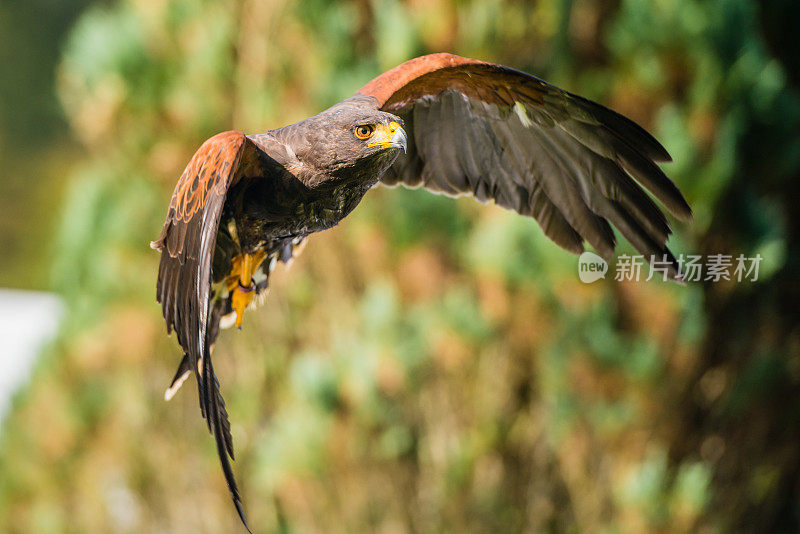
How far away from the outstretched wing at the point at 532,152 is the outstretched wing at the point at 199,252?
15.6 inches

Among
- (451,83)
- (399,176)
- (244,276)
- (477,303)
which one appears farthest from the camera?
(477,303)

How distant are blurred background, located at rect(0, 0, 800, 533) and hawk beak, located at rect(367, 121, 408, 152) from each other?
7.28ft

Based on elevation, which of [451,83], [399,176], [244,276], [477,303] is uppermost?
[451,83]

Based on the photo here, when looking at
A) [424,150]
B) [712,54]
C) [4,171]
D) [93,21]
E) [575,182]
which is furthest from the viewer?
[4,171]

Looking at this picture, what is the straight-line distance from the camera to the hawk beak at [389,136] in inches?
62.9

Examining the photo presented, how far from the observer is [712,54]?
3.75 m

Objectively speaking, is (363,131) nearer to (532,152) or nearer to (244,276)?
(244,276)

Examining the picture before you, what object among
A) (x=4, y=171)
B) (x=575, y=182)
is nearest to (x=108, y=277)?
(x=575, y=182)

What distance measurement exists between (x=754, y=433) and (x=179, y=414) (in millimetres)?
2945

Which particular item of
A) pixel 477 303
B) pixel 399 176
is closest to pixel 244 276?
pixel 399 176

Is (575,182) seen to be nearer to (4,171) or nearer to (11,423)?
(11,423)

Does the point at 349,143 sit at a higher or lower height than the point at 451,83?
lower

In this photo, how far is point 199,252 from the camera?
1.61m

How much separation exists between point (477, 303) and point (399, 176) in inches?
64.1
